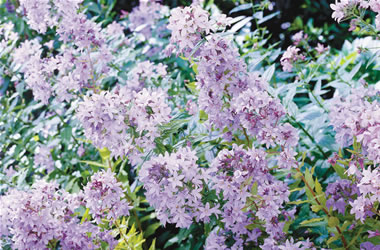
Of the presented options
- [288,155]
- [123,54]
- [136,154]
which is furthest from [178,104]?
[288,155]

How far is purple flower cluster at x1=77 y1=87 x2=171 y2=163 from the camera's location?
182 centimetres

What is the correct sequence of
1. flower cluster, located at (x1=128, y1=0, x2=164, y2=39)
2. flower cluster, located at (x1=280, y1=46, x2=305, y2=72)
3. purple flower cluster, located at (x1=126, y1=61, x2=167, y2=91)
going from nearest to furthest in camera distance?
flower cluster, located at (x1=280, y1=46, x2=305, y2=72) < purple flower cluster, located at (x1=126, y1=61, x2=167, y2=91) < flower cluster, located at (x1=128, y1=0, x2=164, y2=39)

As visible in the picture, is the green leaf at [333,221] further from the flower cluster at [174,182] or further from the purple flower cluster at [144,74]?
the purple flower cluster at [144,74]

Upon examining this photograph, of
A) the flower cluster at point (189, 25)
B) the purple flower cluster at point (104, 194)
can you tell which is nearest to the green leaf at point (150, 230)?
the purple flower cluster at point (104, 194)

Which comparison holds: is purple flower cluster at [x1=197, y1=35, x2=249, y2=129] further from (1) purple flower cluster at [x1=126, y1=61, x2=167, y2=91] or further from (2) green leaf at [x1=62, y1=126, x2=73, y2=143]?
(2) green leaf at [x1=62, y1=126, x2=73, y2=143]

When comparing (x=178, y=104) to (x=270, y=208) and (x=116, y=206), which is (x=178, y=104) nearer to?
(x=116, y=206)

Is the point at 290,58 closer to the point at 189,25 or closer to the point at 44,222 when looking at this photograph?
the point at 189,25

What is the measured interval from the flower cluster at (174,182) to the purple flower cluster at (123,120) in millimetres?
185

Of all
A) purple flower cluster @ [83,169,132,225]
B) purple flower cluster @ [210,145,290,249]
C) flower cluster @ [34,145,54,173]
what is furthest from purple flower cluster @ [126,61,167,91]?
purple flower cluster @ [210,145,290,249]

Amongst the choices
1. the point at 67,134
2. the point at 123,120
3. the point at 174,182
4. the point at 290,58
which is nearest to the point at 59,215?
the point at 123,120

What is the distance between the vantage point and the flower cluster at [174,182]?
1.69m

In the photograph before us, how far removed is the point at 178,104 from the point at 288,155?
1259mm

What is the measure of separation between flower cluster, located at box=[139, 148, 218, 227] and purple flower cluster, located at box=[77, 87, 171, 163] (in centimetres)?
19

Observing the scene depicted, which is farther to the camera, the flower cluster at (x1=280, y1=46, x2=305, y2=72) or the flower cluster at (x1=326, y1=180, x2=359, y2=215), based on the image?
the flower cluster at (x1=280, y1=46, x2=305, y2=72)
